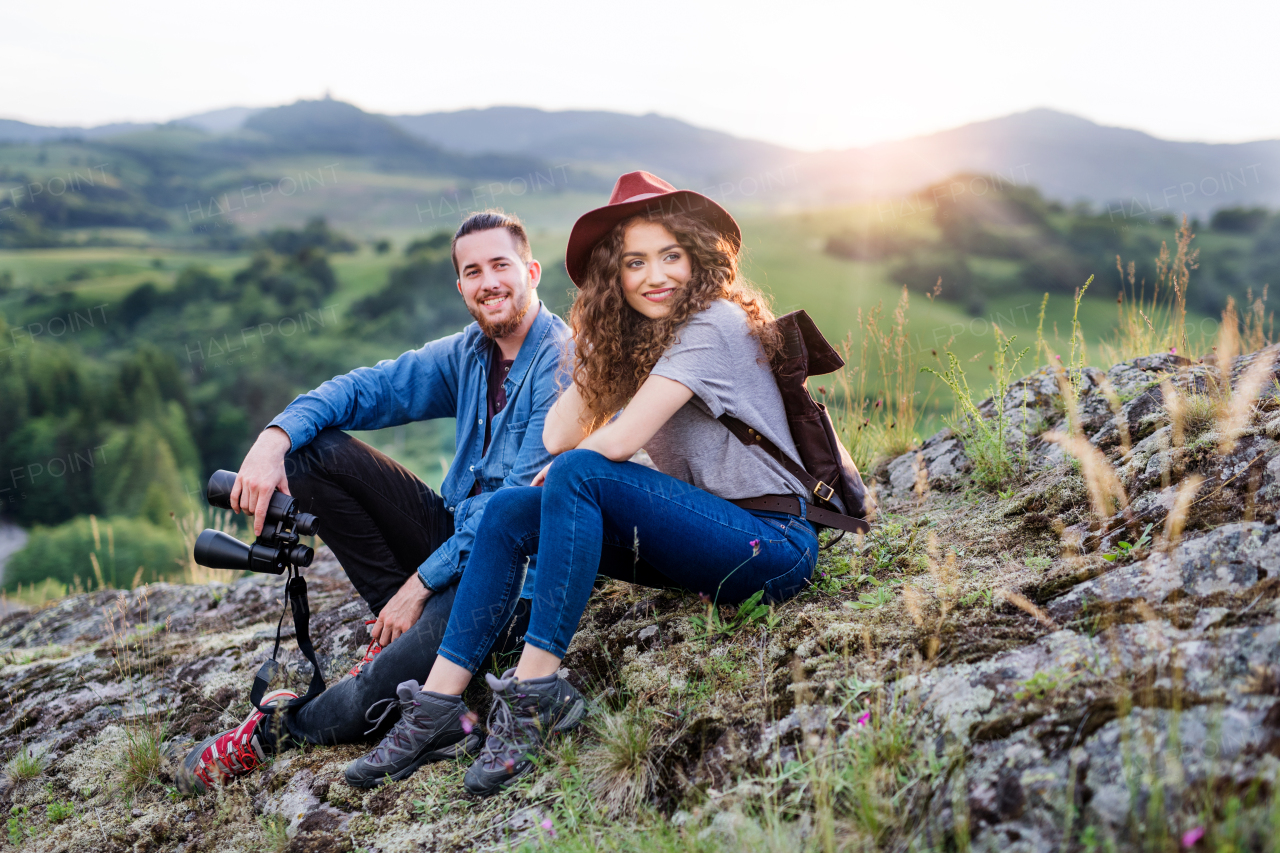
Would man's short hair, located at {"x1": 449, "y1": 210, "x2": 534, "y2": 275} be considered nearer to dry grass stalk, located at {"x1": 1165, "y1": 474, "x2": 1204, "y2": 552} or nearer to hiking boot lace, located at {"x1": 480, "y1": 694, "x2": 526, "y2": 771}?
hiking boot lace, located at {"x1": 480, "y1": 694, "x2": 526, "y2": 771}

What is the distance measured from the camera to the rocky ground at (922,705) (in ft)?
4.29

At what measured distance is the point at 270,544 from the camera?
2.53m

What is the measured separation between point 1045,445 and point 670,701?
1982mm

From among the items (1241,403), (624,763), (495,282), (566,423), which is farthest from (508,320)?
(1241,403)

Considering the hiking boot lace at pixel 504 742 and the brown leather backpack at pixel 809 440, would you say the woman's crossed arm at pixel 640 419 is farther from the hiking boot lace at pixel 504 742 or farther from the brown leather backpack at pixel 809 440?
the hiking boot lace at pixel 504 742

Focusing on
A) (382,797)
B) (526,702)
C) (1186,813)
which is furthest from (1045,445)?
(382,797)

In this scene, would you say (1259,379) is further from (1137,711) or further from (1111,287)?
→ (1111,287)

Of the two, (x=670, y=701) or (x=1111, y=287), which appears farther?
(x=1111, y=287)

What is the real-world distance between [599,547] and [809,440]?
2.47 feet

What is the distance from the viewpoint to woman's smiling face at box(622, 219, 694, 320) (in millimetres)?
2266

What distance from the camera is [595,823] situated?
179 cm

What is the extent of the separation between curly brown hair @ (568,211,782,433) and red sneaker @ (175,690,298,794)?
62.8 inches

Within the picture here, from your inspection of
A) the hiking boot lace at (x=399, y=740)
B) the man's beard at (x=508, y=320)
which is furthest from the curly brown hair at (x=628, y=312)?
the hiking boot lace at (x=399, y=740)

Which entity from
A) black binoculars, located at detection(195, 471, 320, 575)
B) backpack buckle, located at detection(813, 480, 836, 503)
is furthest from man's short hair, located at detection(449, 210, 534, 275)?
backpack buckle, located at detection(813, 480, 836, 503)
